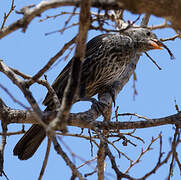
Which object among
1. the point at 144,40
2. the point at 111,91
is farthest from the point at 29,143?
the point at 144,40

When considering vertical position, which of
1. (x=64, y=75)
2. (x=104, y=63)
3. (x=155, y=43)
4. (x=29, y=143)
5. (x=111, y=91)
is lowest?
(x=29, y=143)

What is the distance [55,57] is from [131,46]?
1.94 m

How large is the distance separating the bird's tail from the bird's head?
166cm

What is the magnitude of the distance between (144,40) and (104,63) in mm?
632

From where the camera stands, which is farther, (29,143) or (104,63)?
(104,63)

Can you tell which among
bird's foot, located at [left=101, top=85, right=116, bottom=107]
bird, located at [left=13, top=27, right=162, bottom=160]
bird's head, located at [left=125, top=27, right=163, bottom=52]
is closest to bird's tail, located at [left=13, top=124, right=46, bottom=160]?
bird, located at [left=13, top=27, right=162, bottom=160]

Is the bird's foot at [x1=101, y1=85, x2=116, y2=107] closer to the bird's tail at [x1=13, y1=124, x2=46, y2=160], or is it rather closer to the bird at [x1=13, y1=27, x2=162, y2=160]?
the bird at [x1=13, y1=27, x2=162, y2=160]

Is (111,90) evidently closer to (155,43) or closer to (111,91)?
(111,91)

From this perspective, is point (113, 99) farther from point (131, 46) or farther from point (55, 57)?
point (55, 57)

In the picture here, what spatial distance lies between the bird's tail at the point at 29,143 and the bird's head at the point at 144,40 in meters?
1.66

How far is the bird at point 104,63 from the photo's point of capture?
3986 mm

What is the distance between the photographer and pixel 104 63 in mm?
4086

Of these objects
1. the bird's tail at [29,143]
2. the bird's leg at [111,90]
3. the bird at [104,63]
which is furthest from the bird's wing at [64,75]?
the bird's leg at [111,90]

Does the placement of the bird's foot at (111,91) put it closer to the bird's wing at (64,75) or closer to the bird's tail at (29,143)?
the bird's wing at (64,75)
